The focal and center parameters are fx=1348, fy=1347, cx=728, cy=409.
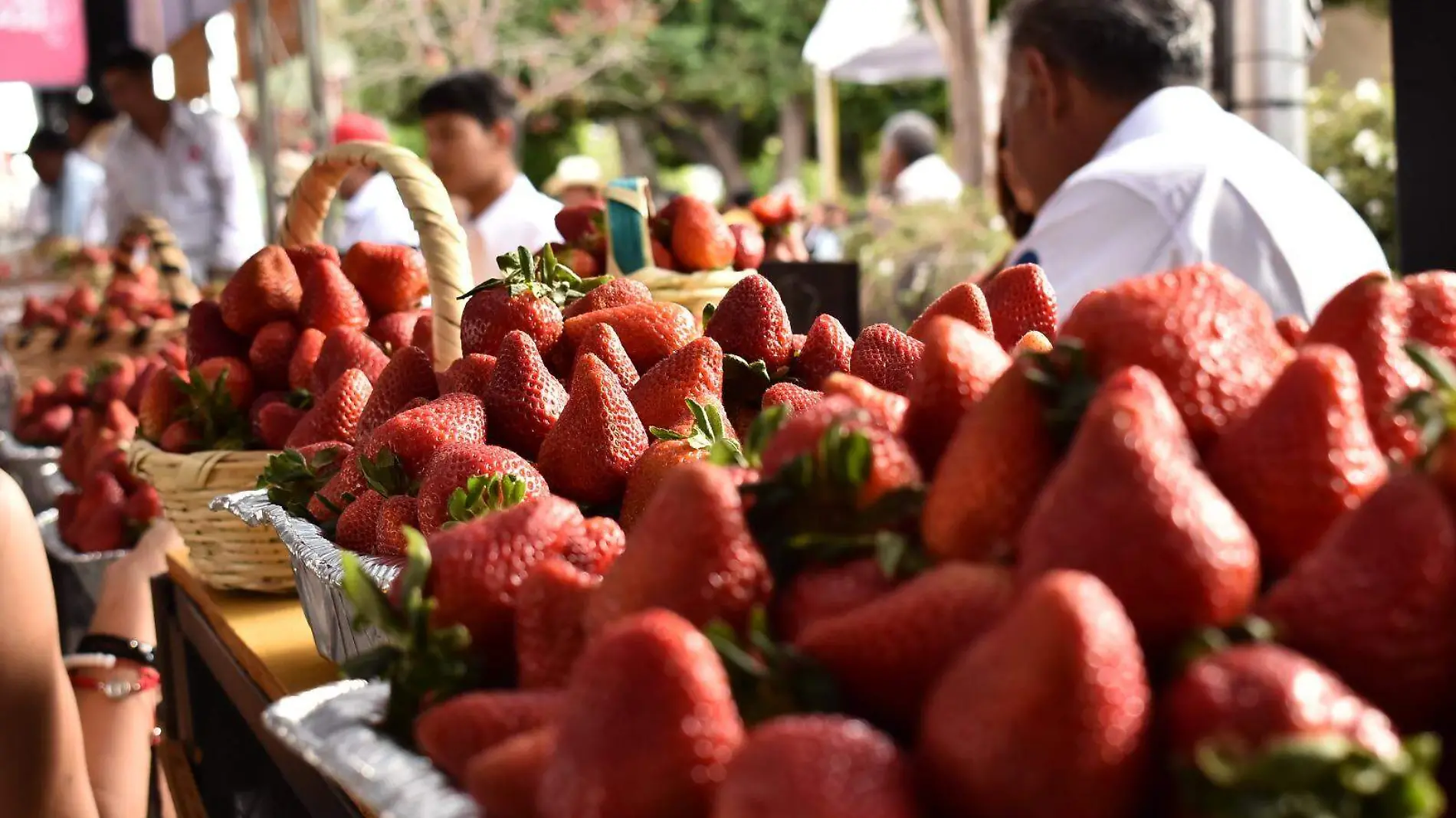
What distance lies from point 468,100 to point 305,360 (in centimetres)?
284

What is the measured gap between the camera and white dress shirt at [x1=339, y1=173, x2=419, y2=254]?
4.86m

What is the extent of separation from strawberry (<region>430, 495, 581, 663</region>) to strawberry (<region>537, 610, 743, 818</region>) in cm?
23

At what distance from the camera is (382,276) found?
2.23 metres

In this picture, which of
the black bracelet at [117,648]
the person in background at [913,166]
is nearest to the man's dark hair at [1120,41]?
the black bracelet at [117,648]

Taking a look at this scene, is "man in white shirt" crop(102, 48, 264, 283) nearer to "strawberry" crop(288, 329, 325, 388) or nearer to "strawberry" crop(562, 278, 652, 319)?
"strawberry" crop(288, 329, 325, 388)

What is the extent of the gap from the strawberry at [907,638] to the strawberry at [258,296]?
168cm

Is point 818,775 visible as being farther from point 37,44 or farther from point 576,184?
point 37,44

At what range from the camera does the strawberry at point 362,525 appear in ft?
4.34

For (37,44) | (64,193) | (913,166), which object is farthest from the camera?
(64,193)

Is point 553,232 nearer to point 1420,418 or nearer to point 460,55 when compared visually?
point 1420,418

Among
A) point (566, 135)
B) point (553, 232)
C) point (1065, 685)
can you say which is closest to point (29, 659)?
point (1065, 685)

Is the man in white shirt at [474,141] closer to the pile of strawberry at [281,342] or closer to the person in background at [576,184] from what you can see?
the person in background at [576,184]

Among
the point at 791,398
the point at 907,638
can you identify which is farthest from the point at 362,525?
the point at 907,638

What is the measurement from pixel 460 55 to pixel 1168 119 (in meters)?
15.9
